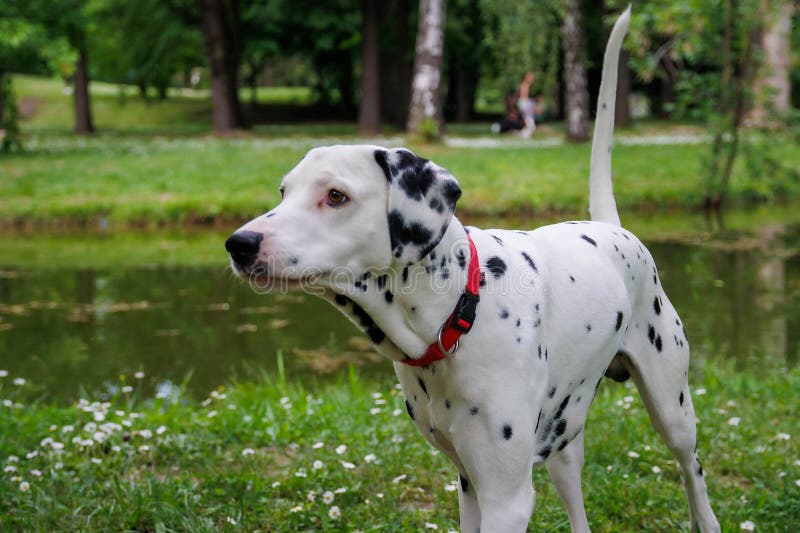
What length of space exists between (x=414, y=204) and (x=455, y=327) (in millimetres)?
371

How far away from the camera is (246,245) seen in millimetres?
2225

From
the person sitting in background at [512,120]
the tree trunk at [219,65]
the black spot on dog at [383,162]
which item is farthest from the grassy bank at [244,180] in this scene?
the black spot on dog at [383,162]

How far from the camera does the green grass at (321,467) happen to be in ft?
12.3

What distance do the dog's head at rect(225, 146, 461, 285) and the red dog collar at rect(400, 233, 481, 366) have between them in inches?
8.4

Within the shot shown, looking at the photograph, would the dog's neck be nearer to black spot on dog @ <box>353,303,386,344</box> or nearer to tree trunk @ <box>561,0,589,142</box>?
black spot on dog @ <box>353,303,386,344</box>

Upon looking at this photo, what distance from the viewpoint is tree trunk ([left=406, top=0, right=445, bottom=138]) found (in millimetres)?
17688

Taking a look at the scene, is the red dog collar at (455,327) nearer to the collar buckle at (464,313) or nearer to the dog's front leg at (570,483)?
the collar buckle at (464,313)

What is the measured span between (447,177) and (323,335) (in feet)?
18.2

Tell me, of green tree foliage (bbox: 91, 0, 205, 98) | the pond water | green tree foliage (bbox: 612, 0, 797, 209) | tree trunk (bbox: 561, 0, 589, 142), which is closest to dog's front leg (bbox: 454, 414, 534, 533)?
the pond water

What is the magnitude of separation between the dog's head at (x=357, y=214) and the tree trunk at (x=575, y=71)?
1878cm

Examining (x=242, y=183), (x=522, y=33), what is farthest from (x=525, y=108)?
(x=242, y=183)

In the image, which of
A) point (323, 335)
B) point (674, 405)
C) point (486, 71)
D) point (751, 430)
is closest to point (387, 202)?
point (674, 405)

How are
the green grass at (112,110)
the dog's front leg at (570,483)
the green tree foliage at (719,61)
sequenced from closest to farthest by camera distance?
the dog's front leg at (570,483), the green tree foliage at (719,61), the green grass at (112,110)

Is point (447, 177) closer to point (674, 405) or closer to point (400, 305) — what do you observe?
point (400, 305)
